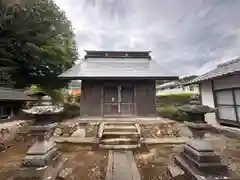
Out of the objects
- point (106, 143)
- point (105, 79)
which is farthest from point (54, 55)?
point (106, 143)

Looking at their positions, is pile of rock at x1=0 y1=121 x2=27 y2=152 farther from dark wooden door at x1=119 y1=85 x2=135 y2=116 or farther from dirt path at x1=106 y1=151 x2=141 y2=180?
dark wooden door at x1=119 y1=85 x2=135 y2=116

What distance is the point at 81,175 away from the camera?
12.7 ft

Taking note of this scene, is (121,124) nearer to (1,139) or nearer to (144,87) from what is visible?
(144,87)

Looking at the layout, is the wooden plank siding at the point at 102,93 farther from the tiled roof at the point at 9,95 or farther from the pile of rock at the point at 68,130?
the tiled roof at the point at 9,95

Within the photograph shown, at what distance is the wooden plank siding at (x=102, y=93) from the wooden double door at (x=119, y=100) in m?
0.30

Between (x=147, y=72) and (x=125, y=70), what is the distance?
1564mm

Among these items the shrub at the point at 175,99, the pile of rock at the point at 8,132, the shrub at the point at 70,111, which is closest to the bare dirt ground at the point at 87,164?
the pile of rock at the point at 8,132

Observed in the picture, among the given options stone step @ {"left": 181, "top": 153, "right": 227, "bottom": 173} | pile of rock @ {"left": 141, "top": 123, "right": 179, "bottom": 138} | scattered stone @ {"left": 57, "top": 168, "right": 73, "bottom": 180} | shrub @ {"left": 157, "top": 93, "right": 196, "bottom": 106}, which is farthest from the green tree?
shrub @ {"left": 157, "top": 93, "right": 196, "bottom": 106}

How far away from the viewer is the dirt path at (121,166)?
12.3 feet

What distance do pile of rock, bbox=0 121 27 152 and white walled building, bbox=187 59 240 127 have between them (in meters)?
9.64

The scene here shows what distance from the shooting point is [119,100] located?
10.5 metres

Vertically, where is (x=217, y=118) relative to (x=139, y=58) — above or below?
below

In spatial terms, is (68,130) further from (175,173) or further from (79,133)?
(175,173)

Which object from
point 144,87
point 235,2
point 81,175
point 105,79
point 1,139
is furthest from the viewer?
point 144,87
